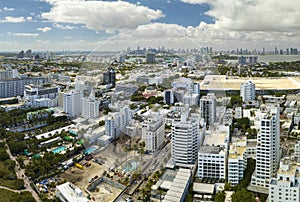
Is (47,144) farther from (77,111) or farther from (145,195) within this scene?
(145,195)

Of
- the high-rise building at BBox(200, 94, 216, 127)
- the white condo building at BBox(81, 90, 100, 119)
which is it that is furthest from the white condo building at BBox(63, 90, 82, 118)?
the high-rise building at BBox(200, 94, 216, 127)

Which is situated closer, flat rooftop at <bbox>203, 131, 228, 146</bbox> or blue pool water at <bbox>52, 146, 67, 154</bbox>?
flat rooftop at <bbox>203, 131, 228, 146</bbox>

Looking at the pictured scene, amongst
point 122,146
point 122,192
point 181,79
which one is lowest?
point 122,192

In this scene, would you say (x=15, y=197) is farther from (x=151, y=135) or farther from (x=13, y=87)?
(x=13, y=87)

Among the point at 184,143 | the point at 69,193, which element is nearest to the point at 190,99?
the point at 184,143

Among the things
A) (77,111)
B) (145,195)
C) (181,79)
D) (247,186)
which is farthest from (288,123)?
(77,111)

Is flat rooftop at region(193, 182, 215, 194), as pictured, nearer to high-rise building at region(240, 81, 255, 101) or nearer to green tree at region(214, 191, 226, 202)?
green tree at region(214, 191, 226, 202)
